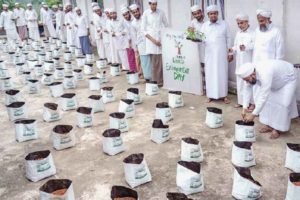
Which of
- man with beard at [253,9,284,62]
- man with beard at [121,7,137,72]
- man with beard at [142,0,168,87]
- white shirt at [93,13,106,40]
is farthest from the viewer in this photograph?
white shirt at [93,13,106,40]

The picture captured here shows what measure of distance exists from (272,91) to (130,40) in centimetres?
472

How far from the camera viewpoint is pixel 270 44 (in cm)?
566

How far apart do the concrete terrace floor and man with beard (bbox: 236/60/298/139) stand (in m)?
0.24

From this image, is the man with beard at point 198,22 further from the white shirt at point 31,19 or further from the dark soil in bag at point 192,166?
the white shirt at point 31,19

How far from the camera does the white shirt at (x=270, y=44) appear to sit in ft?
18.3

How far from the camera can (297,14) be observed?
5707 mm

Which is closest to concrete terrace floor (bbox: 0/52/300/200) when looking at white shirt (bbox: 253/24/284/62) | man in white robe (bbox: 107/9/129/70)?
white shirt (bbox: 253/24/284/62)

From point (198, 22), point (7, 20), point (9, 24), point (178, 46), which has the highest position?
point (7, 20)

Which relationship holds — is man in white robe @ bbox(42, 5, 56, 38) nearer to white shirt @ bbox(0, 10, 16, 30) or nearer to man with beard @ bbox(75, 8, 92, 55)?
white shirt @ bbox(0, 10, 16, 30)

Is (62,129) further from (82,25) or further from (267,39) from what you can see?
(82,25)

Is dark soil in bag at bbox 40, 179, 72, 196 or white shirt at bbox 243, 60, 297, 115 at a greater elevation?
white shirt at bbox 243, 60, 297, 115

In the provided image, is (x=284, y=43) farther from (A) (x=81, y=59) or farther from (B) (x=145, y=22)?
(A) (x=81, y=59)

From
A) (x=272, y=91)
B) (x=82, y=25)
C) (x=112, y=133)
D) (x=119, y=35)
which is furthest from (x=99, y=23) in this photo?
(x=272, y=91)

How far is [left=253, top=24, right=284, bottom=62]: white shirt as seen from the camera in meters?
5.59
